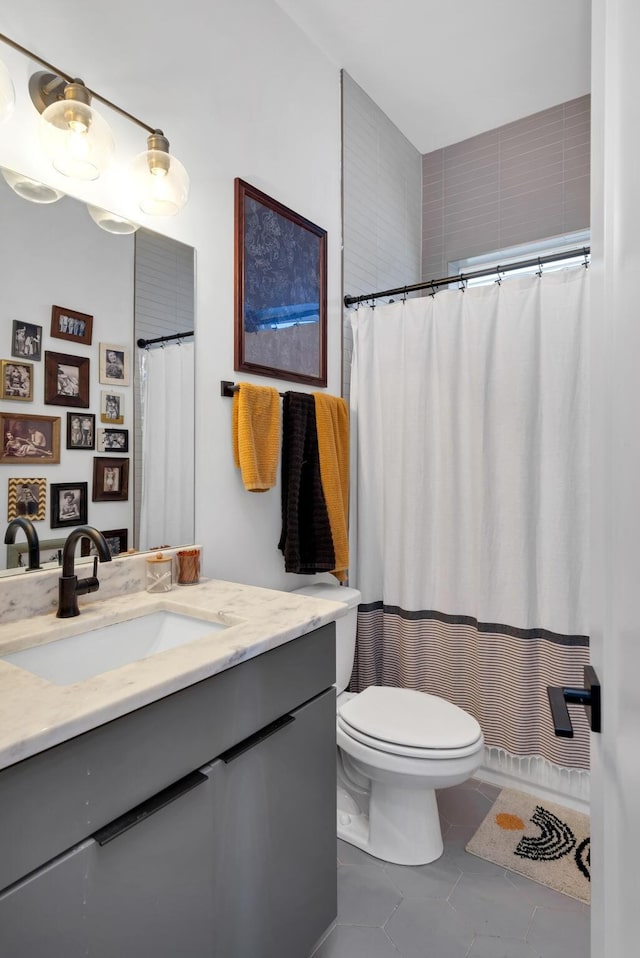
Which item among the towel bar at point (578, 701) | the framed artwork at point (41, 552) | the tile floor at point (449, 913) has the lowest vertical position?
the tile floor at point (449, 913)

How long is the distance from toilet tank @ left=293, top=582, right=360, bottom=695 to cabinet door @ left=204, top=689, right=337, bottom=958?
2.14 feet

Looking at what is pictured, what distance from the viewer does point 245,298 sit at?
1770 millimetres

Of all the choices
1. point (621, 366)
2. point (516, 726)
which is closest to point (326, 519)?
point (516, 726)

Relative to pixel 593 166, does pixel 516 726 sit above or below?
below

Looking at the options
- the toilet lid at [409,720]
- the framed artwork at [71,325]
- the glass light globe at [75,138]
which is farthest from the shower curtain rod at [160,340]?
the toilet lid at [409,720]

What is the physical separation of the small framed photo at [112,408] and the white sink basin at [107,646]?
51 centimetres

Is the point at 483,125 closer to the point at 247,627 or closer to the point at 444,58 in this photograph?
the point at 444,58

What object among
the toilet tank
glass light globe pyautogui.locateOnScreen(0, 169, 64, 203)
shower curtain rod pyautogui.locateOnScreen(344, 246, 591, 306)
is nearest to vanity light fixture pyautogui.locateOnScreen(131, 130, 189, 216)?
glass light globe pyautogui.locateOnScreen(0, 169, 64, 203)

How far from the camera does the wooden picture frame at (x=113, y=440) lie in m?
1.36

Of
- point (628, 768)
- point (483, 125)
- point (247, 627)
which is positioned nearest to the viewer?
point (628, 768)

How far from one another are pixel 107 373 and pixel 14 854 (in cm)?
103

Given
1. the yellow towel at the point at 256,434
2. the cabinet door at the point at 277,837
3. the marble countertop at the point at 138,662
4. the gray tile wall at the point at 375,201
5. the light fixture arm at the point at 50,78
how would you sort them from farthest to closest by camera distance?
the gray tile wall at the point at 375,201 → the yellow towel at the point at 256,434 → the light fixture arm at the point at 50,78 → the cabinet door at the point at 277,837 → the marble countertop at the point at 138,662

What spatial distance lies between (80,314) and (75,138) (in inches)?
14.9

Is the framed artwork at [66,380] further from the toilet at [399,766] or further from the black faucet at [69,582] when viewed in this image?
the toilet at [399,766]
